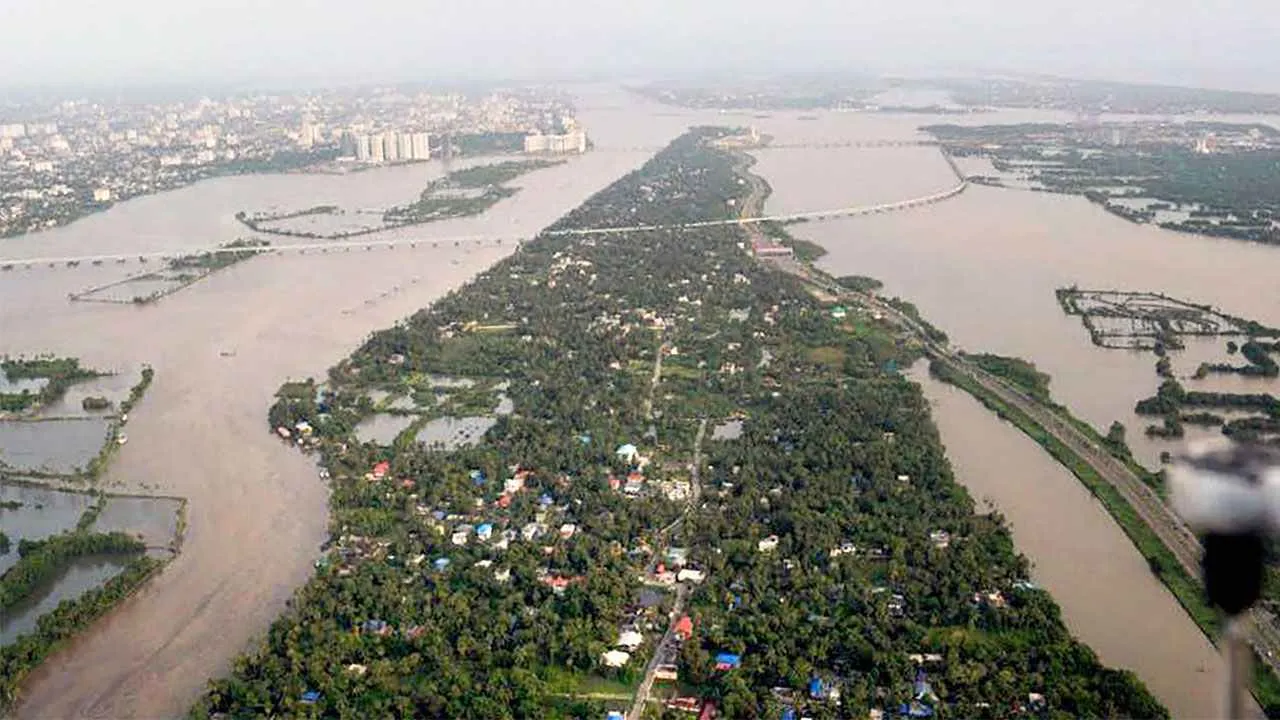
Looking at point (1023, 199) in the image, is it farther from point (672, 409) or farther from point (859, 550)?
point (859, 550)

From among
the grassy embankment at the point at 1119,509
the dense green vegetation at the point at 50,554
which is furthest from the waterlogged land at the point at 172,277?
the grassy embankment at the point at 1119,509

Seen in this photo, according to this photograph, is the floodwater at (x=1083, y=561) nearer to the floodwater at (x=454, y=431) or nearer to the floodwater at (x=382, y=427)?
the floodwater at (x=454, y=431)

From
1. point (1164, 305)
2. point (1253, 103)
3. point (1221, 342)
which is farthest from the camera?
point (1253, 103)

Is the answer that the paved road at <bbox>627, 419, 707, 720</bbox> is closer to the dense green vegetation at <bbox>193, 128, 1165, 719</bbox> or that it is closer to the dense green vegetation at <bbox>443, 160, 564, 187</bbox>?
the dense green vegetation at <bbox>193, 128, 1165, 719</bbox>

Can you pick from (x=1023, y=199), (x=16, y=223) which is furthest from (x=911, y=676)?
(x=16, y=223)

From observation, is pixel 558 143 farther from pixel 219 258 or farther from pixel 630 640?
pixel 630 640

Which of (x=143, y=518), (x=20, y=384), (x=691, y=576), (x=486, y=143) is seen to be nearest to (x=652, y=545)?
(x=691, y=576)
